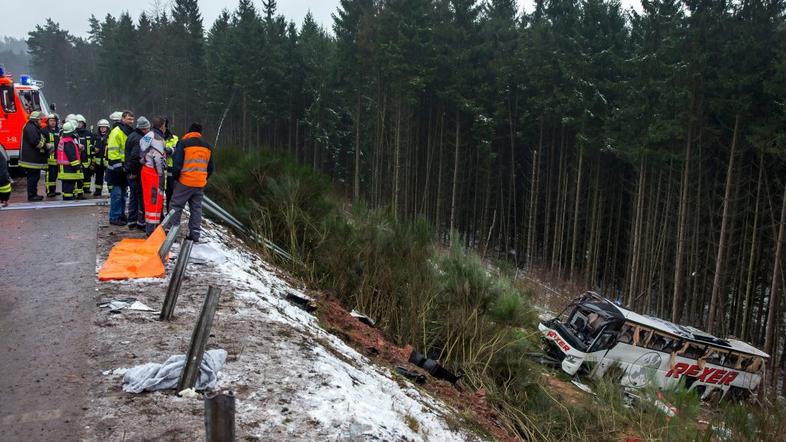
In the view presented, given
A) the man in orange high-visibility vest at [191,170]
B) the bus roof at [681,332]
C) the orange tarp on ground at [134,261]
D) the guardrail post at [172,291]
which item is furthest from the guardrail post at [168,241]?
the bus roof at [681,332]

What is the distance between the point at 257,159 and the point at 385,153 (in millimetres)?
28870

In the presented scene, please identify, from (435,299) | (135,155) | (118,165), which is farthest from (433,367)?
(118,165)

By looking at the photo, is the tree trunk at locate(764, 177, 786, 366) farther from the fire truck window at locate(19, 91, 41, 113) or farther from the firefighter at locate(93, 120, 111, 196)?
the fire truck window at locate(19, 91, 41, 113)

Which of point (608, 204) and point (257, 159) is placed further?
point (608, 204)

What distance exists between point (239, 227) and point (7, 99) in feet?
30.2

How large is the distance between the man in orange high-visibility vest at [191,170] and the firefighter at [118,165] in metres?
1.66

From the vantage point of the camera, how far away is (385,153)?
40844 millimetres

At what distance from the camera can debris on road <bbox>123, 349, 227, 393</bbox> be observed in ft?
14.2

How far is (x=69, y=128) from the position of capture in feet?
37.9

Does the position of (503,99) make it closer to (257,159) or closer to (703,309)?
(703,309)

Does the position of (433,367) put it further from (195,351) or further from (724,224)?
(724,224)

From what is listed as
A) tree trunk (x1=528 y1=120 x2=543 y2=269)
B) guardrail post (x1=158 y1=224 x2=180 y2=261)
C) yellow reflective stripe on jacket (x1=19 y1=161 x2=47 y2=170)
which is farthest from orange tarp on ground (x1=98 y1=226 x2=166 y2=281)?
tree trunk (x1=528 y1=120 x2=543 y2=269)

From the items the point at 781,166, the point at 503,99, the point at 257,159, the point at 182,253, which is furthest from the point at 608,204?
the point at 182,253

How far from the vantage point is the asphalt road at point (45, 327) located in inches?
155
